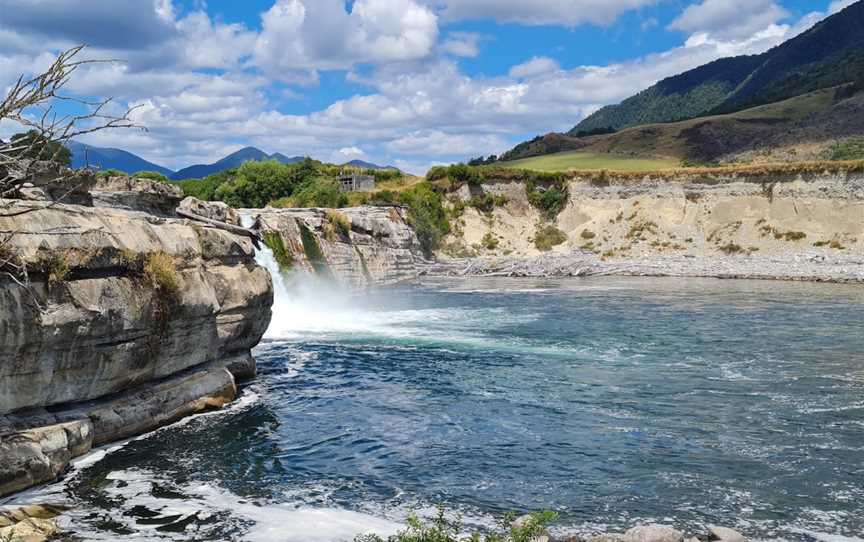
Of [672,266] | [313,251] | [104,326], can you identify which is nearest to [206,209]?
[104,326]

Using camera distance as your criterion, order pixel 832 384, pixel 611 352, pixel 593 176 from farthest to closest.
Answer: pixel 593 176 < pixel 611 352 < pixel 832 384

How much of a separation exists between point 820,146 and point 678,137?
27.5 m

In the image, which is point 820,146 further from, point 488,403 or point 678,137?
point 488,403

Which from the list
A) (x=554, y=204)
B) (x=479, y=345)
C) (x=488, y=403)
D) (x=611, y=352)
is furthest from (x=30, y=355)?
(x=554, y=204)

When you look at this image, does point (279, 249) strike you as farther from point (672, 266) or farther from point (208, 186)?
point (208, 186)

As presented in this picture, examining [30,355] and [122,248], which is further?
[122,248]

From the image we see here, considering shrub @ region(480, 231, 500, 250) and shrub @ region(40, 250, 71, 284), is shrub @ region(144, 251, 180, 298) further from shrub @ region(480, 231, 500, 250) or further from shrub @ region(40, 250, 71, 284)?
shrub @ region(480, 231, 500, 250)

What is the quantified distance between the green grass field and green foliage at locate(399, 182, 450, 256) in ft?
96.2

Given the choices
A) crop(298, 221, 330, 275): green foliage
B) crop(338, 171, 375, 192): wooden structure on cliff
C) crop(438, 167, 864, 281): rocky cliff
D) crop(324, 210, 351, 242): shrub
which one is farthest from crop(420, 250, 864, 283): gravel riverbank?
crop(298, 221, 330, 275): green foliage

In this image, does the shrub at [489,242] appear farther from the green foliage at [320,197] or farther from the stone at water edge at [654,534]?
the stone at water edge at [654,534]

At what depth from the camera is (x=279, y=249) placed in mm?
42906

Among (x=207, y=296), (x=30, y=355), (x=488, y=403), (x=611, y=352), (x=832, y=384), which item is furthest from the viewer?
(x=611, y=352)

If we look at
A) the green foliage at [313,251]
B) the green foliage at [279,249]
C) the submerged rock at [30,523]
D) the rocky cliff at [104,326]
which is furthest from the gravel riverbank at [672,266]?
the submerged rock at [30,523]

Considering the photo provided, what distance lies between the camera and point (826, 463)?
45.4 feet
